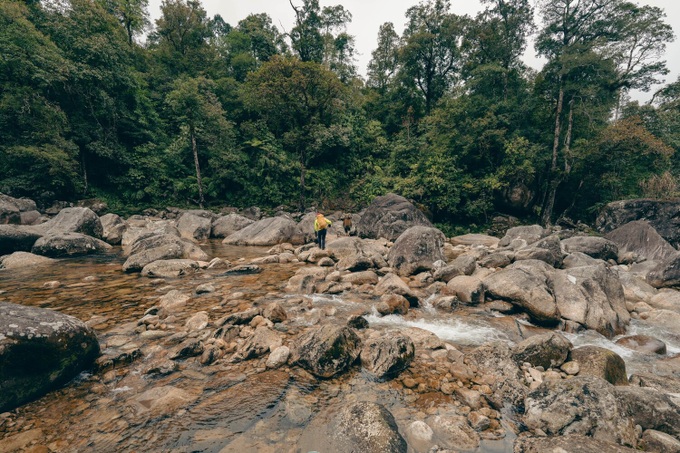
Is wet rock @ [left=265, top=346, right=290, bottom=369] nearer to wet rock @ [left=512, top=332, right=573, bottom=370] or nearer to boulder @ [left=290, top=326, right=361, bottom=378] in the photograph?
boulder @ [left=290, top=326, right=361, bottom=378]

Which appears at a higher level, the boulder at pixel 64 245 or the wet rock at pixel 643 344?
the boulder at pixel 64 245

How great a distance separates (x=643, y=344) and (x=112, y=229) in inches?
775

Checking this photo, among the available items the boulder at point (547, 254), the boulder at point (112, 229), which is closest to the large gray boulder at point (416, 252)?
the boulder at point (547, 254)

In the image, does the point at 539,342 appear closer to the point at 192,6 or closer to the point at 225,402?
the point at 225,402

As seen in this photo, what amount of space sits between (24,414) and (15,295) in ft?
18.7

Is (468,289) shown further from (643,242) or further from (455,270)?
(643,242)

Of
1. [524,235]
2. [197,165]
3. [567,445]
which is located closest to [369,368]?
[567,445]

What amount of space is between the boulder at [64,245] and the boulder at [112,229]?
2240 millimetres

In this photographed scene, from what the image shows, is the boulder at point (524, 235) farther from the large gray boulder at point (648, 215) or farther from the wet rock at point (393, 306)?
the wet rock at point (393, 306)

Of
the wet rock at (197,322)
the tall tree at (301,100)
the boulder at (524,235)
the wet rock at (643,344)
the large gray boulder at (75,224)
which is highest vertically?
Answer: the tall tree at (301,100)

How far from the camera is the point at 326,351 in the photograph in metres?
3.97

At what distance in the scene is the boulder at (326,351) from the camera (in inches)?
154

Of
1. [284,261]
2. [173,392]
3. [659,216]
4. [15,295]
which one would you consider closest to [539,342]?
[173,392]

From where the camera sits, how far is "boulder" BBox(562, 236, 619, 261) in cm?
1152
